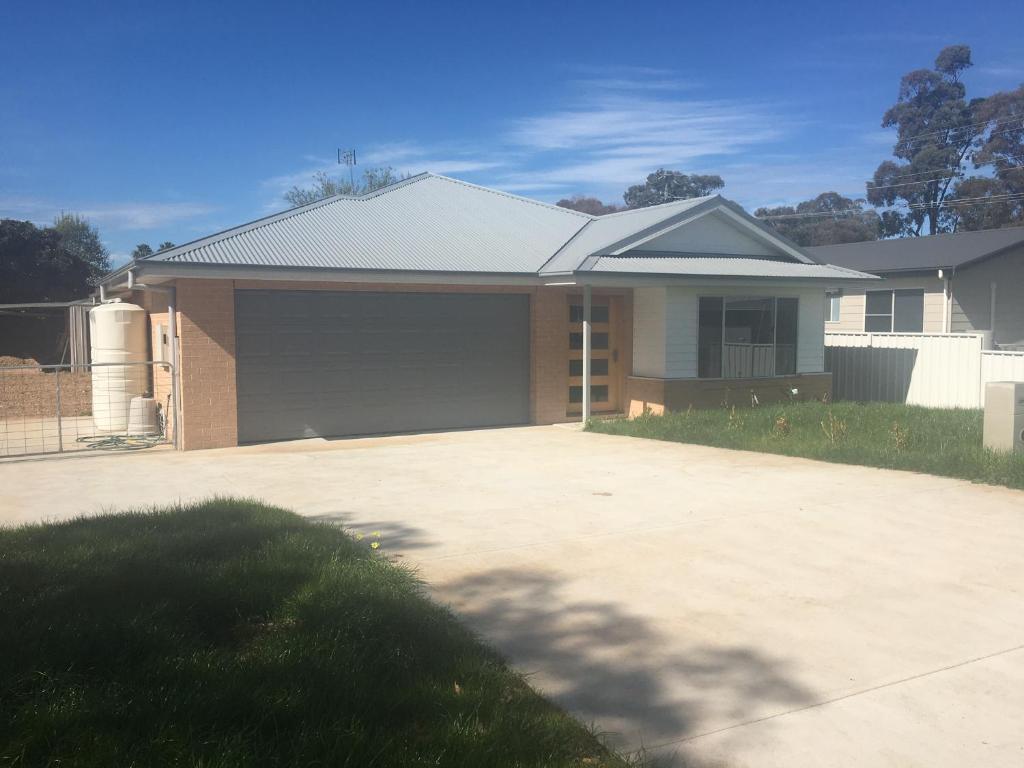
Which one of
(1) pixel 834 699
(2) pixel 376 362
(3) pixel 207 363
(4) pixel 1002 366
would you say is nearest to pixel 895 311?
(4) pixel 1002 366

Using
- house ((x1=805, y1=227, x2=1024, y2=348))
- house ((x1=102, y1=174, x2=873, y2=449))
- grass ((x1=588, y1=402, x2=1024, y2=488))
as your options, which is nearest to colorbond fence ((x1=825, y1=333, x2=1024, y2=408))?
grass ((x1=588, y1=402, x2=1024, y2=488))

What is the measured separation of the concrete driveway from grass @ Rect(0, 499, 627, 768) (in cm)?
50

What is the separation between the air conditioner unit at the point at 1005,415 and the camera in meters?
11.1

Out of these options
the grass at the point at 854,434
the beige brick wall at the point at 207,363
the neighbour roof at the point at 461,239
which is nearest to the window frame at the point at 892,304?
the neighbour roof at the point at 461,239

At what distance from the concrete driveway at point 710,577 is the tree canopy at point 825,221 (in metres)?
57.0

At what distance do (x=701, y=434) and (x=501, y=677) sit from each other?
32.4 ft

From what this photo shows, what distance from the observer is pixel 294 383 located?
14516mm

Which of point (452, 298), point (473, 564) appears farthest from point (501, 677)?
point (452, 298)

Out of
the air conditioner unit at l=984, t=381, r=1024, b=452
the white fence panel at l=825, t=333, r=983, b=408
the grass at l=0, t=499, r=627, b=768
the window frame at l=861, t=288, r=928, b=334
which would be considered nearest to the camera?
the grass at l=0, t=499, r=627, b=768

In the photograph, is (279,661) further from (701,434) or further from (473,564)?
(701,434)

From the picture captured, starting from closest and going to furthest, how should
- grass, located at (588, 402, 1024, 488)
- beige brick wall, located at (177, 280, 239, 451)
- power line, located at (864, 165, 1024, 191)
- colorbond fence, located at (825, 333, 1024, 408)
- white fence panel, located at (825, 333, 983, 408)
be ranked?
grass, located at (588, 402, 1024, 488), beige brick wall, located at (177, 280, 239, 451), colorbond fence, located at (825, 333, 1024, 408), white fence panel, located at (825, 333, 983, 408), power line, located at (864, 165, 1024, 191)

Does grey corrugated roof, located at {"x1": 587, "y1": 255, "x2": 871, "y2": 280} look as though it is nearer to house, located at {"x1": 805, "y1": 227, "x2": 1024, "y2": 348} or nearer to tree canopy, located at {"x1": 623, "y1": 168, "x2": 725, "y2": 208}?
house, located at {"x1": 805, "y1": 227, "x2": 1024, "y2": 348}

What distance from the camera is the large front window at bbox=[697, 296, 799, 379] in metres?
17.0

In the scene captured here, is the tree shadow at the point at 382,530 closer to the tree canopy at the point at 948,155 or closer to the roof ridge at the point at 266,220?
the roof ridge at the point at 266,220
